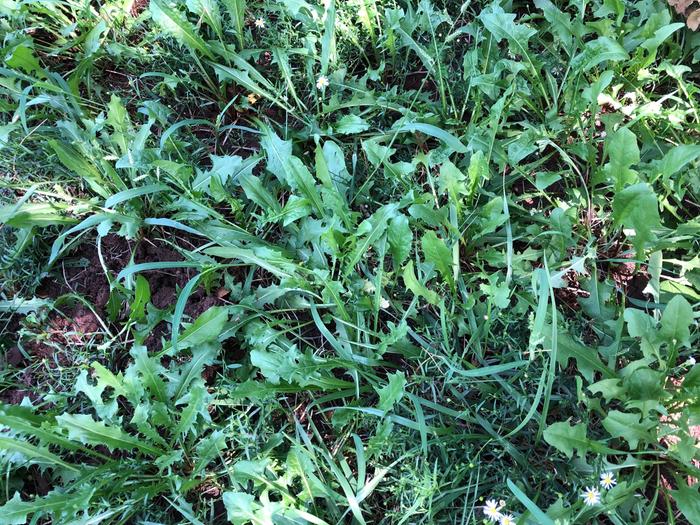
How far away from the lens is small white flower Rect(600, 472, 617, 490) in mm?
1729

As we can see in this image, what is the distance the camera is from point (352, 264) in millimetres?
2051

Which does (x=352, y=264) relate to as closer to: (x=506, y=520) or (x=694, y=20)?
(x=506, y=520)

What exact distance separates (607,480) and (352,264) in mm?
1013

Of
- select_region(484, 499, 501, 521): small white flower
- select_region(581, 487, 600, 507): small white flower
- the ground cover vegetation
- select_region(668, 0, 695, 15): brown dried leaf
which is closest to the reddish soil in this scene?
the ground cover vegetation

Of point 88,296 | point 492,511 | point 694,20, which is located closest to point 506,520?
point 492,511

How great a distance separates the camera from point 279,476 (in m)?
1.96

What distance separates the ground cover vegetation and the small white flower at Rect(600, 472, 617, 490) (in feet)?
0.08

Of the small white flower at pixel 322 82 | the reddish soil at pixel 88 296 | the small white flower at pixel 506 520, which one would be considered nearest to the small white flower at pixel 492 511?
the small white flower at pixel 506 520

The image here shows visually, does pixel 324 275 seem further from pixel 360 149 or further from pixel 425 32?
pixel 425 32

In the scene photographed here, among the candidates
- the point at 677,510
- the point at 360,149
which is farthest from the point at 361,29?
the point at 677,510

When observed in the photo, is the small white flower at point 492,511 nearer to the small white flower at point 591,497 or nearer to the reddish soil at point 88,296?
the small white flower at point 591,497

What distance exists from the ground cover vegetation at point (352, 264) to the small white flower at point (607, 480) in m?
0.02

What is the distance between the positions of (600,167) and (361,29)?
1143 millimetres

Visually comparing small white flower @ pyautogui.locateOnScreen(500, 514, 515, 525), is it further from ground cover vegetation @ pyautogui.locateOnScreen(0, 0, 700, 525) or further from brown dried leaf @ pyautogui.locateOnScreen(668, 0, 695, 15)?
brown dried leaf @ pyautogui.locateOnScreen(668, 0, 695, 15)
